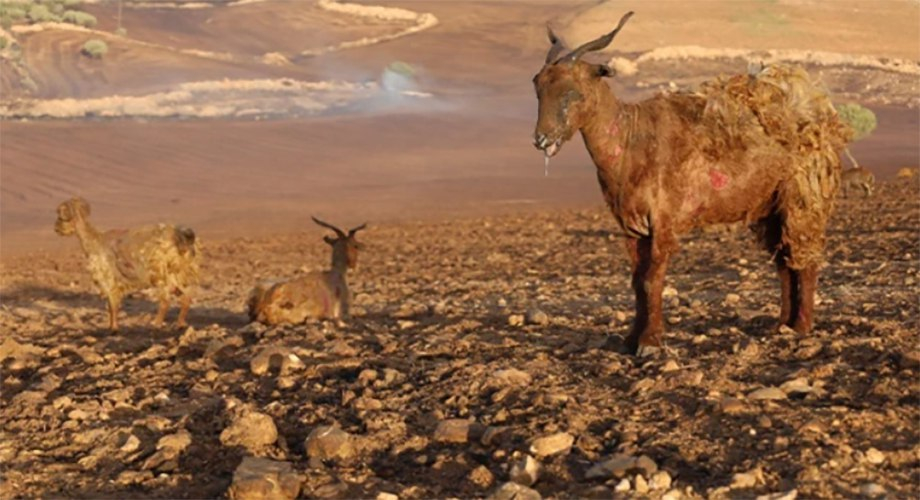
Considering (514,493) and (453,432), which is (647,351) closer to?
(453,432)

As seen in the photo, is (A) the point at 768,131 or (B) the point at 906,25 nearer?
(A) the point at 768,131

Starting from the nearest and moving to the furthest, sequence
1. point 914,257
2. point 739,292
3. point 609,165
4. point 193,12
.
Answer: point 609,165
point 739,292
point 914,257
point 193,12

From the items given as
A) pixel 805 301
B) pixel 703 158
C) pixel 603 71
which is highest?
pixel 603 71

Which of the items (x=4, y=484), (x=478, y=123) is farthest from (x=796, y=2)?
(x=4, y=484)

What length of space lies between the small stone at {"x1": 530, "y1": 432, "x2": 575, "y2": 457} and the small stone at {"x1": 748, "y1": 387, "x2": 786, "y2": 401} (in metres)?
1.03

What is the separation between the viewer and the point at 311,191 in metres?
31.0

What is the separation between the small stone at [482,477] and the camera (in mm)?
5586

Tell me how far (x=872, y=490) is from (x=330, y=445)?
2535 mm

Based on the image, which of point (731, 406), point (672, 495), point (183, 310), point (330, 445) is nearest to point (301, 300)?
point (183, 310)

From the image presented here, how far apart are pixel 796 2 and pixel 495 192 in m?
23.4

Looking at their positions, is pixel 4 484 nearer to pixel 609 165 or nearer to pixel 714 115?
pixel 609 165

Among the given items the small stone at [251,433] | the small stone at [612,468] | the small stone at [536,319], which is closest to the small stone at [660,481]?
the small stone at [612,468]

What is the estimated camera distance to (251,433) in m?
6.52

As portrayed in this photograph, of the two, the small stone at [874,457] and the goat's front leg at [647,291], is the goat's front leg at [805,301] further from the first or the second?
the small stone at [874,457]
